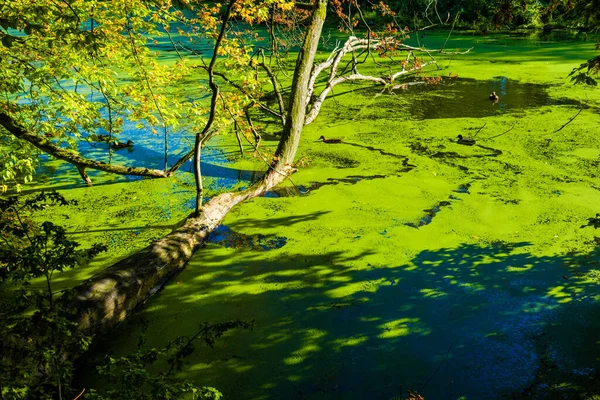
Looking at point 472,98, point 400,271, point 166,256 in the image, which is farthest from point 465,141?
point 166,256

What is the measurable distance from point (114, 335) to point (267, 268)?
3.34 feet

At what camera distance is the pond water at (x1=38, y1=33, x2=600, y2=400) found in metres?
2.42

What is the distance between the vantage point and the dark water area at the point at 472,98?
6.47 metres

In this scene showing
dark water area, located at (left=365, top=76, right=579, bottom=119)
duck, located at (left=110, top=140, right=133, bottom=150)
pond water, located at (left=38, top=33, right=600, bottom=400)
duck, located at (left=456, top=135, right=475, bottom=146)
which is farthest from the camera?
dark water area, located at (left=365, top=76, right=579, bottom=119)

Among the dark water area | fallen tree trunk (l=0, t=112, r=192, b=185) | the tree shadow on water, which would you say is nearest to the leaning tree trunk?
the tree shadow on water

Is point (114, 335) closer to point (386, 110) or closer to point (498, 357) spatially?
point (498, 357)

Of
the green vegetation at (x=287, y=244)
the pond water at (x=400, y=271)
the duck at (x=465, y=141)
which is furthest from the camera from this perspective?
the duck at (x=465, y=141)

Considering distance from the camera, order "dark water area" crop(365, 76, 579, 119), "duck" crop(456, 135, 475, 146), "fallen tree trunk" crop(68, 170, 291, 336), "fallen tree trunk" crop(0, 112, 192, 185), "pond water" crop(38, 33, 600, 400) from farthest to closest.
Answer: "dark water area" crop(365, 76, 579, 119)
"duck" crop(456, 135, 475, 146)
"fallen tree trunk" crop(0, 112, 192, 185)
"fallen tree trunk" crop(68, 170, 291, 336)
"pond water" crop(38, 33, 600, 400)

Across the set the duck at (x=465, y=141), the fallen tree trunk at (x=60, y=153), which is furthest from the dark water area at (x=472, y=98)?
the fallen tree trunk at (x=60, y=153)

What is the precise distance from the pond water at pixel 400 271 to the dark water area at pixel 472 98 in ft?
1.89

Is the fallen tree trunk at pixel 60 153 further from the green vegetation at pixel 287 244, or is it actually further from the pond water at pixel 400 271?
the pond water at pixel 400 271

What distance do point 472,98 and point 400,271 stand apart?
452 centimetres

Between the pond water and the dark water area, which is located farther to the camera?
the dark water area

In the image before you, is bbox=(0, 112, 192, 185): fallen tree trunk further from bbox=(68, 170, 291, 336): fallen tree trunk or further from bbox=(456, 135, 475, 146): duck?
bbox=(456, 135, 475, 146): duck
